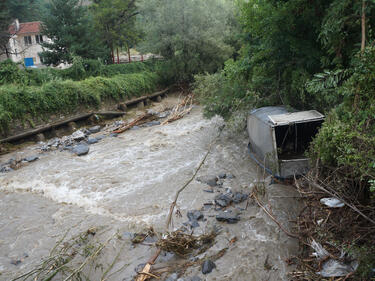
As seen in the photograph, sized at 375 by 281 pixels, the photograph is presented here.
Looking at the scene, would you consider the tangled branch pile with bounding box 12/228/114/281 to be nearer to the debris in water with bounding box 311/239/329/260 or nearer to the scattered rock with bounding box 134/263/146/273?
the scattered rock with bounding box 134/263/146/273

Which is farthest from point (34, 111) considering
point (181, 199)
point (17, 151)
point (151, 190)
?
point (181, 199)

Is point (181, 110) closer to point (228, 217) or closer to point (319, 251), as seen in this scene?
point (228, 217)

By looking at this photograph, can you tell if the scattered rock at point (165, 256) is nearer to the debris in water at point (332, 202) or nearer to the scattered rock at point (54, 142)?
the debris in water at point (332, 202)

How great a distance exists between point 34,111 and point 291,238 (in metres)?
12.5

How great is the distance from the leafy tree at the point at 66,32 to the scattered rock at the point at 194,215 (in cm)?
1754

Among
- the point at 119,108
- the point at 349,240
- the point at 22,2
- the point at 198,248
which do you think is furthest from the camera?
the point at 22,2

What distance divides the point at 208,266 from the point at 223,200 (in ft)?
8.37

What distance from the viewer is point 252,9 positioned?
9758 mm

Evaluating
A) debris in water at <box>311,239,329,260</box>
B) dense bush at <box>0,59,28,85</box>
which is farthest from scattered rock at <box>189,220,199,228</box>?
dense bush at <box>0,59,28,85</box>

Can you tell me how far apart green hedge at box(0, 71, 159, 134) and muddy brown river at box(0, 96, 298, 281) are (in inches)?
75.7

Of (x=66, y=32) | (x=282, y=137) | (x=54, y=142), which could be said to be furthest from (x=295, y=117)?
Result: (x=66, y=32)

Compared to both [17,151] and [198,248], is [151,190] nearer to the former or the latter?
[198,248]

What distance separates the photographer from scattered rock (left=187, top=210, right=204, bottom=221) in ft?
23.4

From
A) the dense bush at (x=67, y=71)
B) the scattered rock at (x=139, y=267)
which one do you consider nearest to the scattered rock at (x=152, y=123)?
the dense bush at (x=67, y=71)
